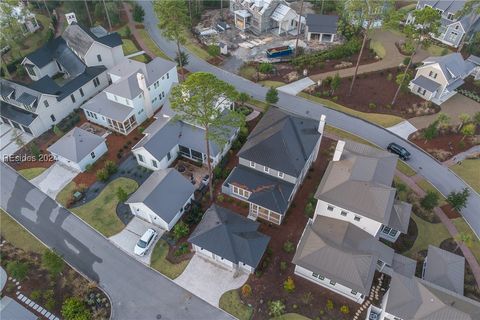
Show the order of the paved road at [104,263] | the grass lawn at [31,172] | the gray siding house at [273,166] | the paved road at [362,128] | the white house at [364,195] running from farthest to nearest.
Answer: the grass lawn at [31,172], the paved road at [362,128], the gray siding house at [273,166], the white house at [364,195], the paved road at [104,263]

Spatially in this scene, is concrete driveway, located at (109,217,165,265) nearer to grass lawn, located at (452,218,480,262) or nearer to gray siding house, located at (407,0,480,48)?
grass lawn, located at (452,218,480,262)

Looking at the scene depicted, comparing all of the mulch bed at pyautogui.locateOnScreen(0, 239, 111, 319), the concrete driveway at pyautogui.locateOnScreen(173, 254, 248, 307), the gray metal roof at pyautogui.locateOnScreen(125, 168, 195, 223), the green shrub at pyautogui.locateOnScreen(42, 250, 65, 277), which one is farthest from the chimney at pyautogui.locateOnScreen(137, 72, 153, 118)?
the concrete driveway at pyautogui.locateOnScreen(173, 254, 248, 307)

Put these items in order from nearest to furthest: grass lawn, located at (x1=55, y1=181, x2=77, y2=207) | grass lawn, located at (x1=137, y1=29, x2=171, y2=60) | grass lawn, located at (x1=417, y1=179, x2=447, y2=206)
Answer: grass lawn, located at (x1=55, y1=181, x2=77, y2=207), grass lawn, located at (x1=417, y1=179, x2=447, y2=206), grass lawn, located at (x1=137, y1=29, x2=171, y2=60)

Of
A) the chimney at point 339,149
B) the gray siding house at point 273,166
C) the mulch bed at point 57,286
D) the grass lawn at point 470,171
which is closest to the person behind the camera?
the mulch bed at point 57,286

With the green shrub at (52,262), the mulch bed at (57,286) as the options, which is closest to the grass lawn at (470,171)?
the mulch bed at (57,286)

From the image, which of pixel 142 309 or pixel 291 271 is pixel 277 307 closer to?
pixel 291 271


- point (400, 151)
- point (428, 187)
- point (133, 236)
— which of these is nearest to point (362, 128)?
point (400, 151)

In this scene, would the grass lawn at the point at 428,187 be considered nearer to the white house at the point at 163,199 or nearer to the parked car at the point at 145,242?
the white house at the point at 163,199

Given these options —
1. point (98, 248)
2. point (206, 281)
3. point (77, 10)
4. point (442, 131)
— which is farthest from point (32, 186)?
point (442, 131)
